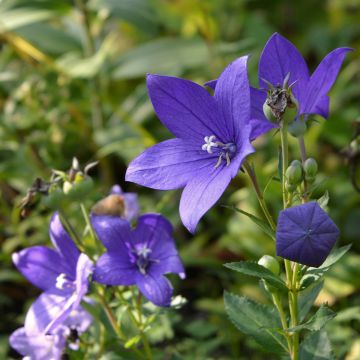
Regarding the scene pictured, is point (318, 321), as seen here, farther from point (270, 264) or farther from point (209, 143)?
point (209, 143)

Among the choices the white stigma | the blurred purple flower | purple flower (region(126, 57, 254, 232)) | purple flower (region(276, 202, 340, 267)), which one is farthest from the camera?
the blurred purple flower

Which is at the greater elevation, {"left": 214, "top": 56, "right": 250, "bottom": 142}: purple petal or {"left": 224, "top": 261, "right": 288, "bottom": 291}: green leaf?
{"left": 214, "top": 56, "right": 250, "bottom": 142}: purple petal

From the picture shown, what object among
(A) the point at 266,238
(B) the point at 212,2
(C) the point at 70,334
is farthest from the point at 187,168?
(B) the point at 212,2

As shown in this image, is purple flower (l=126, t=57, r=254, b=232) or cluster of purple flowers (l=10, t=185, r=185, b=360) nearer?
purple flower (l=126, t=57, r=254, b=232)

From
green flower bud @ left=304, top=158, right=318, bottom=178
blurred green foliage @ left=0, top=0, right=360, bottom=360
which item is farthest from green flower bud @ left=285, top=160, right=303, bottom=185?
blurred green foliage @ left=0, top=0, right=360, bottom=360

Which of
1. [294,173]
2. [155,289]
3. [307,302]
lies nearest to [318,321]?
[307,302]

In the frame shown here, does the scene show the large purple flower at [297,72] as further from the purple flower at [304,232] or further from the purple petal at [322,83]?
the purple flower at [304,232]

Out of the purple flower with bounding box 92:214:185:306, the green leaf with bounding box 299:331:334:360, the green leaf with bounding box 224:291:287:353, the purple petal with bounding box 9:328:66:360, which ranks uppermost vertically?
the purple flower with bounding box 92:214:185:306

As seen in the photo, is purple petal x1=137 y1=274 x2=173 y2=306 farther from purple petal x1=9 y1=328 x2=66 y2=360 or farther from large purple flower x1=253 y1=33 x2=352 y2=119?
large purple flower x1=253 y1=33 x2=352 y2=119

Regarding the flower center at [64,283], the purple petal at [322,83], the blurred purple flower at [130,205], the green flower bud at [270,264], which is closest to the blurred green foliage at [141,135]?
the blurred purple flower at [130,205]
